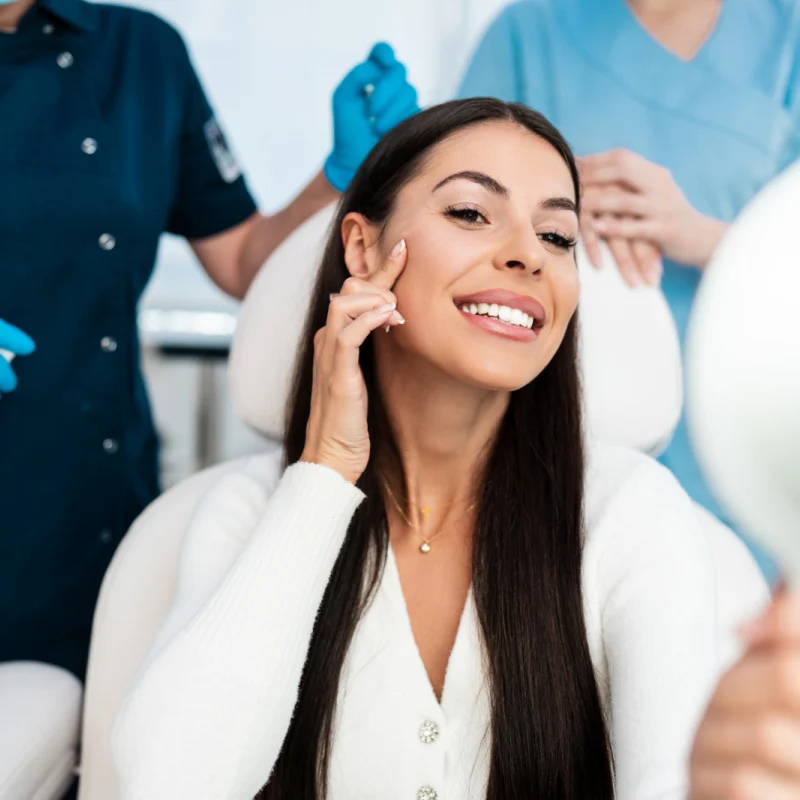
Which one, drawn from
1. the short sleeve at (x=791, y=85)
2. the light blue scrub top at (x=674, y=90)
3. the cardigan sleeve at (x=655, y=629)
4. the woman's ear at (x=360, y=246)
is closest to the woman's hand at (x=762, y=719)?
the cardigan sleeve at (x=655, y=629)

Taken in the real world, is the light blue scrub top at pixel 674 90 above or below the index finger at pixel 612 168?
above

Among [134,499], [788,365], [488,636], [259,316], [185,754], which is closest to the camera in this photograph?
[788,365]

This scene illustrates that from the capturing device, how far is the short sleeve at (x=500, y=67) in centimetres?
149

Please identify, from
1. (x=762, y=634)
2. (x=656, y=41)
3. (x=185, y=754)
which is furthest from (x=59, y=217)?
(x=762, y=634)

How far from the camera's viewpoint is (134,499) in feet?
4.58

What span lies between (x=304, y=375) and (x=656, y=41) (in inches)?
29.8

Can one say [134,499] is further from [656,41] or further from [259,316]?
[656,41]

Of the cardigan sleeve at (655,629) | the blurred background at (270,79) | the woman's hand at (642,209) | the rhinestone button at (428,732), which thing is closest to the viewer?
the cardigan sleeve at (655,629)

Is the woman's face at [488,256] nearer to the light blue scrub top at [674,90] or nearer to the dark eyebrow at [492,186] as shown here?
the dark eyebrow at [492,186]

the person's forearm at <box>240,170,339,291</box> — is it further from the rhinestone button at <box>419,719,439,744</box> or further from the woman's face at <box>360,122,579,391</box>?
the rhinestone button at <box>419,719,439,744</box>

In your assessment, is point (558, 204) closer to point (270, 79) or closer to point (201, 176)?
point (201, 176)

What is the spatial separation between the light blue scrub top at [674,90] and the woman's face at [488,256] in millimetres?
394

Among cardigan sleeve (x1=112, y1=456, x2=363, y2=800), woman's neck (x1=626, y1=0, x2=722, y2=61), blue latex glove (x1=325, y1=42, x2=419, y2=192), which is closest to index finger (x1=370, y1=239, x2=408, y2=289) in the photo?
cardigan sleeve (x1=112, y1=456, x2=363, y2=800)

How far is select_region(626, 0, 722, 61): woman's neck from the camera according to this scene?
4.92 ft
